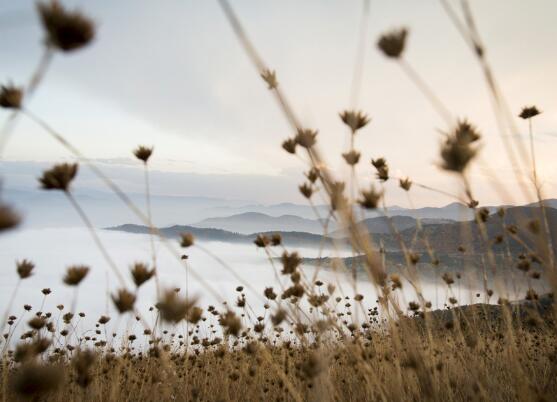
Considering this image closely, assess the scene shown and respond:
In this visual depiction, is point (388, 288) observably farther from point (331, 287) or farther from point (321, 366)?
point (321, 366)

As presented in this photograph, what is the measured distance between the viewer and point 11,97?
5.78 feet

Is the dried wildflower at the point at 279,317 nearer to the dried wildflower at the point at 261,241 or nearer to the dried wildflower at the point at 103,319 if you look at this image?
the dried wildflower at the point at 261,241

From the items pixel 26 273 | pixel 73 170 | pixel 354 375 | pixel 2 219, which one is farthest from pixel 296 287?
pixel 354 375

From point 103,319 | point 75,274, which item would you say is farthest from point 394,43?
point 103,319

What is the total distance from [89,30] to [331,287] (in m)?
2.41

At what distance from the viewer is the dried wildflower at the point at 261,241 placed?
2.87 m

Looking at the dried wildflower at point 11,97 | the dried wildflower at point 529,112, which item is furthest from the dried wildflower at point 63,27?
the dried wildflower at point 529,112

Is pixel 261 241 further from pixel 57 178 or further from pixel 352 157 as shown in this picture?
pixel 57 178

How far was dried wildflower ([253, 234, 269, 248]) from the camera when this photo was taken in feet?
9.42

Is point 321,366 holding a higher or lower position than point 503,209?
lower

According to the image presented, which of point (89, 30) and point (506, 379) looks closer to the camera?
point (89, 30)

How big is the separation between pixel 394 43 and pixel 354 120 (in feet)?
1.76

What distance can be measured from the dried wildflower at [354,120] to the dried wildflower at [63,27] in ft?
4.59

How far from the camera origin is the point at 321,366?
1.86 m
